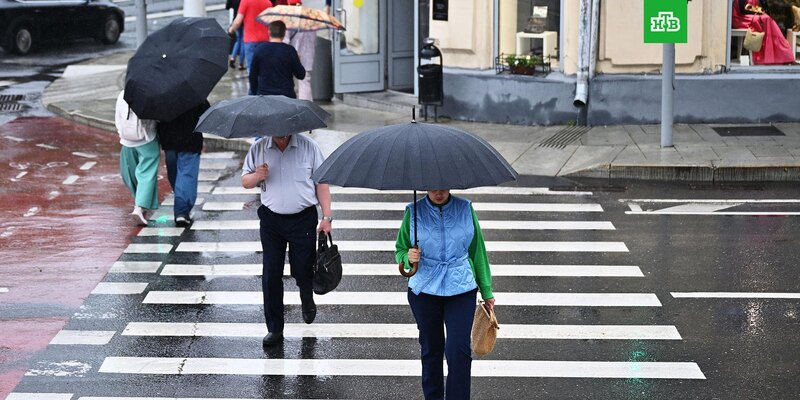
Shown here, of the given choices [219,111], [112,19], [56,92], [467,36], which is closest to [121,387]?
[219,111]

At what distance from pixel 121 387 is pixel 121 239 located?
448 centimetres

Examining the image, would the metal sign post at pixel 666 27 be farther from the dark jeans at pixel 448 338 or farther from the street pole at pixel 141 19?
the dark jeans at pixel 448 338

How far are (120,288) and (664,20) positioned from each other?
29.2 feet

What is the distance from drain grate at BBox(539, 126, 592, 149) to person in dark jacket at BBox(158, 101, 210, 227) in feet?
19.3

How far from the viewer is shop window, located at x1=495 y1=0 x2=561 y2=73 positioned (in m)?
19.4

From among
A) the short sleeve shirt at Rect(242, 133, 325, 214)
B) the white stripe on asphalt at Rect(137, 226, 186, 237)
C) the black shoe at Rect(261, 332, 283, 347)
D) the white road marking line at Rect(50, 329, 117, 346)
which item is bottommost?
the white road marking line at Rect(50, 329, 117, 346)

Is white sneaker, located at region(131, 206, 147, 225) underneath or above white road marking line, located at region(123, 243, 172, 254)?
above

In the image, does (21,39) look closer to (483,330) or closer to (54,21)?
(54,21)

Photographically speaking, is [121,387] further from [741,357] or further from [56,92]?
[56,92]

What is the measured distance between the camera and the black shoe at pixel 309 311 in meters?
10.0

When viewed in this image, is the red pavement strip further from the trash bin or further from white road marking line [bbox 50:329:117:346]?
the trash bin

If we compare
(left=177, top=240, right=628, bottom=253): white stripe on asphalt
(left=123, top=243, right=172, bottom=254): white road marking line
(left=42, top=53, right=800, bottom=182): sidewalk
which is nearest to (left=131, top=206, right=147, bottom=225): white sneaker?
(left=123, top=243, right=172, bottom=254): white road marking line

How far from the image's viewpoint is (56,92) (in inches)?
909

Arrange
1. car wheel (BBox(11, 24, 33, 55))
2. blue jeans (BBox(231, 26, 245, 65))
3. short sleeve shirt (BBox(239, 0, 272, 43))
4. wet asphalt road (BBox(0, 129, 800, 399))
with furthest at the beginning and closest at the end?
car wheel (BBox(11, 24, 33, 55))
blue jeans (BBox(231, 26, 245, 65))
short sleeve shirt (BBox(239, 0, 272, 43))
wet asphalt road (BBox(0, 129, 800, 399))
